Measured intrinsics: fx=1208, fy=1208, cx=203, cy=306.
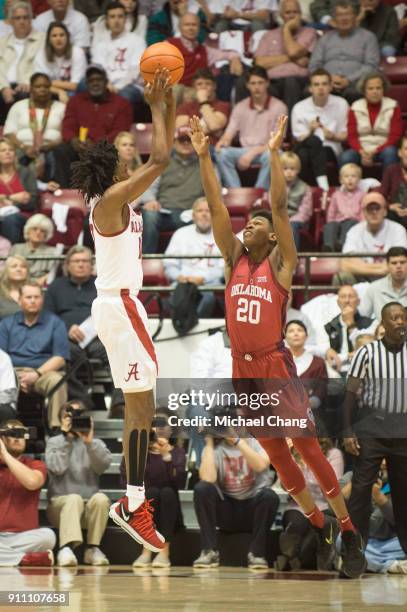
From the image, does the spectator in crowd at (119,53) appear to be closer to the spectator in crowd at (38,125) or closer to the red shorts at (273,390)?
the spectator in crowd at (38,125)

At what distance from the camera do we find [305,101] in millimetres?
13773

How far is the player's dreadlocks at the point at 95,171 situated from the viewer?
6988 mm

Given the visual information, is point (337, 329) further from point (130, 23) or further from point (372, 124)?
point (130, 23)

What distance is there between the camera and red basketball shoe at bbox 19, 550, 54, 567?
9.77 meters

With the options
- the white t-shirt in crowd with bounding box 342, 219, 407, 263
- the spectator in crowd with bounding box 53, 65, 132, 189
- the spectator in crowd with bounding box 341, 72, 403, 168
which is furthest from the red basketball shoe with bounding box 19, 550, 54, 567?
the spectator in crowd with bounding box 341, 72, 403, 168

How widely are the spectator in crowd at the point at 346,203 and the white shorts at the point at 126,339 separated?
561 cm

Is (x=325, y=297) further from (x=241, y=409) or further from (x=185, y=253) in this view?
(x=241, y=409)

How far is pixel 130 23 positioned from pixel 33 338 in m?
5.64

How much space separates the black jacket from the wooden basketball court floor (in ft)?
7.90

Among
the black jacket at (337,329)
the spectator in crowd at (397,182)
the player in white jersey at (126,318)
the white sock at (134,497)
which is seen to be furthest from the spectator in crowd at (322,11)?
the white sock at (134,497)

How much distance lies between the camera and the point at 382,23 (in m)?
14.8

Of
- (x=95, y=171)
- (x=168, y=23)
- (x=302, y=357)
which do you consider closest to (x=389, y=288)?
(x=302, y=357)

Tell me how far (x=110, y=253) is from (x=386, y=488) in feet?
14.0

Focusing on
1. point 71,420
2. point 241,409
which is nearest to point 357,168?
point 71,420
